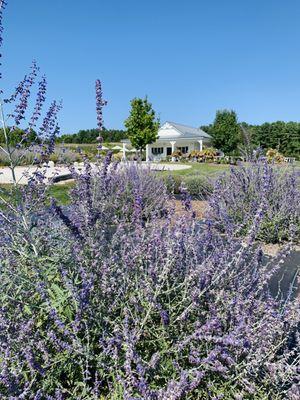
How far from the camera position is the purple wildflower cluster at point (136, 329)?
164 centimetres

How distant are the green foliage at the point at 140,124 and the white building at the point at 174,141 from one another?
8.87 metres

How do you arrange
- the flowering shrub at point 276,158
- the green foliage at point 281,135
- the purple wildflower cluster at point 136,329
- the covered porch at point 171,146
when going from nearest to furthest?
1. the purple wildflower cluster at point 136,329
2. the flowering shrub at point 276,158
3. the covered porch at point 171,146
4. the green foliage at point 281,135

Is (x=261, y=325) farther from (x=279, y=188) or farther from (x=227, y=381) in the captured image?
(x=279, y=188)

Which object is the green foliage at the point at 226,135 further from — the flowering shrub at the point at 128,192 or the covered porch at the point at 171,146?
the flowering shrub at the point at 128,192

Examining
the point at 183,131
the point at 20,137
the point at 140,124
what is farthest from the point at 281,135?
the point at 20,137

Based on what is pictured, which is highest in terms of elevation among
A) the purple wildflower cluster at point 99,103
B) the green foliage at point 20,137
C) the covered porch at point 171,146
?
the purple wildflower cluster at point 99,103

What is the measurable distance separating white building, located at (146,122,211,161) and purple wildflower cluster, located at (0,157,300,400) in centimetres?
4673

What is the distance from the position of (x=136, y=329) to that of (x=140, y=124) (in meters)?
38.5

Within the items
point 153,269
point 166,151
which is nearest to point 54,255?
point 153,269

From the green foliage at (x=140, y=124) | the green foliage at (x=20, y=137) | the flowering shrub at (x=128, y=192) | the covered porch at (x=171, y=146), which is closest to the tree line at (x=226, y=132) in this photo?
the green foliage at (x=140, y=124)

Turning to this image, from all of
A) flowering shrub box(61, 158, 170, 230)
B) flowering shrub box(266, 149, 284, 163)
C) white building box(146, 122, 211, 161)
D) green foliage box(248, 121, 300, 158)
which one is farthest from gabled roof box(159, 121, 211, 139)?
flowering shrub box(61, 158, 170, 230)

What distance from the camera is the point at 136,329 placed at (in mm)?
1779

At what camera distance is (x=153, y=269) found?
1.98 meters

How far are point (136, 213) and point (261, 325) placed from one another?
970mm
